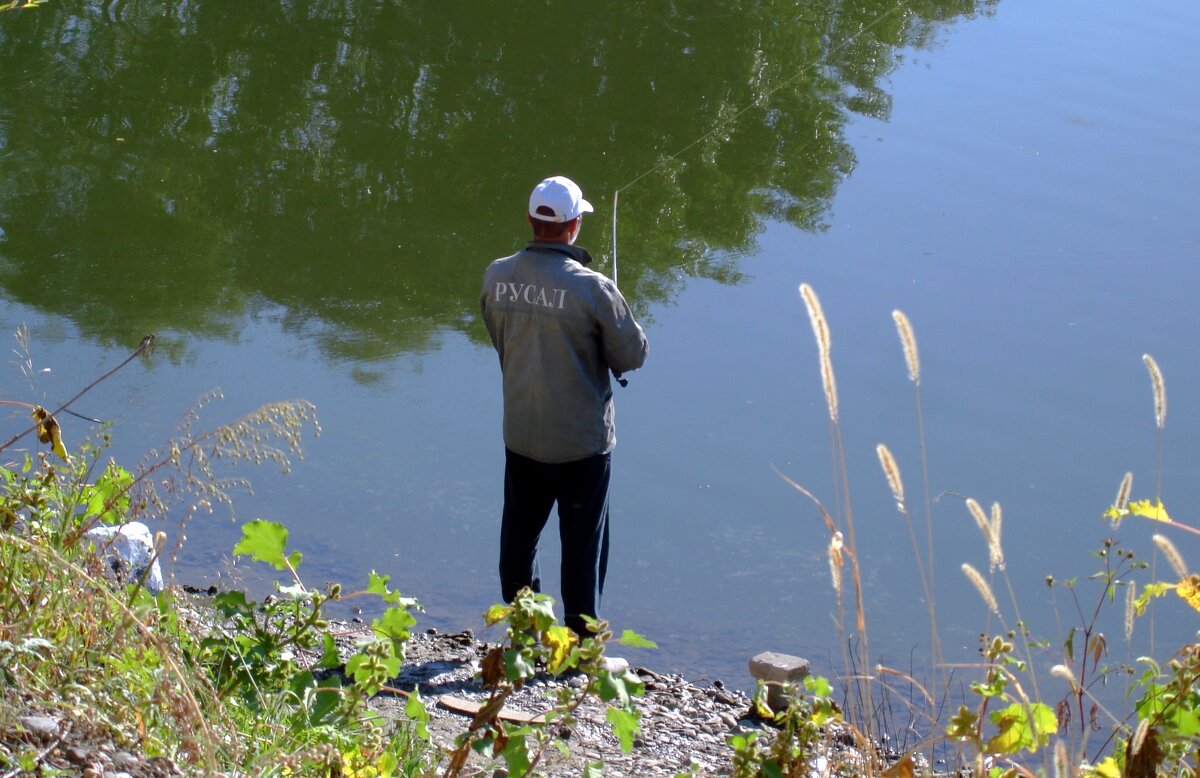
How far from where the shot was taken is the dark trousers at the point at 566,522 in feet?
14.2

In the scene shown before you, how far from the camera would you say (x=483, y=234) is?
8.59 m

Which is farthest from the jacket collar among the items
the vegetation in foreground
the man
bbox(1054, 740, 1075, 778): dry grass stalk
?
bbox(1054, 740, 1075, 778): dry grass stalk

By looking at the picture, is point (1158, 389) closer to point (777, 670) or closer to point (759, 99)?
point (777, 670)

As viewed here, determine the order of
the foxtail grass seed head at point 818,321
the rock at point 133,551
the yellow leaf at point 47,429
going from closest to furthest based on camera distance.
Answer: the foxtail grass seed head at point 818,321, the yellow leaf at point 47,429, the rock at point 133,551

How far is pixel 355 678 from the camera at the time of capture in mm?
2953

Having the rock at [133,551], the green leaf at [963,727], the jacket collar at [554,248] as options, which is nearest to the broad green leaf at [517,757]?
the green leaf at [963,727]

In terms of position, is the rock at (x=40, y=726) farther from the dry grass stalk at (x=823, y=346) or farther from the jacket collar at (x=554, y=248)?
the jacket collar at (x=554, y=248)

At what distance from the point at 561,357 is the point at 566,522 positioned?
568mm

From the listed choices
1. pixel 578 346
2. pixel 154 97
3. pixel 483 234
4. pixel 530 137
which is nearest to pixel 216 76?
pixel 154 97

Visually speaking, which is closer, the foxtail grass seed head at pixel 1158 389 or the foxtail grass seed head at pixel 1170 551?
the foxtail grass seed head at pixel 1170 551

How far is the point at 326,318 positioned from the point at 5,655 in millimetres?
4988

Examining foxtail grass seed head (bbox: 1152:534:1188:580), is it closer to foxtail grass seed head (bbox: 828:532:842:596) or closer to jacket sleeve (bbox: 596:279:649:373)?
foxtail grass seed head (bbox: 828:532:842:596)

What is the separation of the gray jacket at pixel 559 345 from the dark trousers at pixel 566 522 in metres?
0.08

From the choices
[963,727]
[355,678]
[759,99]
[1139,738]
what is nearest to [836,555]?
[963,727]
